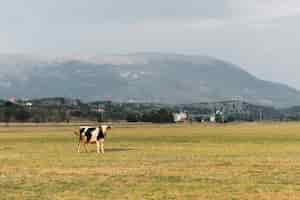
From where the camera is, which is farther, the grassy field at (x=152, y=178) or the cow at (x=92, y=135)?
the cow at (x=92, y=135)

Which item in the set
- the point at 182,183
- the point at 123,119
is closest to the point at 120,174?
the point at 182,183

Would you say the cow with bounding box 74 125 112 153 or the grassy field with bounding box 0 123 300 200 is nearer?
the grassy field with bounding box 0 123 300 200

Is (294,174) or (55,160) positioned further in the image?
(55,160)

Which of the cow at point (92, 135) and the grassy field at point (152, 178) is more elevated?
the cow at point (92, 135)

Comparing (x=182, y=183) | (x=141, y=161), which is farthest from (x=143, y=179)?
(x=141, y=161)

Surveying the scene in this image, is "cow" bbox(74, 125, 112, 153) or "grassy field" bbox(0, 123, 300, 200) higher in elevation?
"cow" bbox(74, 125, 112, 153)

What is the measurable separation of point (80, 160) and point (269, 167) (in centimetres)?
843

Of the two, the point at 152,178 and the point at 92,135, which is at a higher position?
the point at 92,135

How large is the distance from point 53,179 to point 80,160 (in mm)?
8345

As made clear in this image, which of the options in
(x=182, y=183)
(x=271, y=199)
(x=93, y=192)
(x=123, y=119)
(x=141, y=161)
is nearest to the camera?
(x=271, y=199)

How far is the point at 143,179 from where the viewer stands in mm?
20609

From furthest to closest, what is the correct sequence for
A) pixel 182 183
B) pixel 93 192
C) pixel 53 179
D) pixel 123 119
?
pixel 123 119 → pixel 53 179 → pixel 182 183 → pixel 93 192

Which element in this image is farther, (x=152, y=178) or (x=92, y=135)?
(x=92, y=135)

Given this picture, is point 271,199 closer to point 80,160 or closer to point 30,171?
point 30,171
